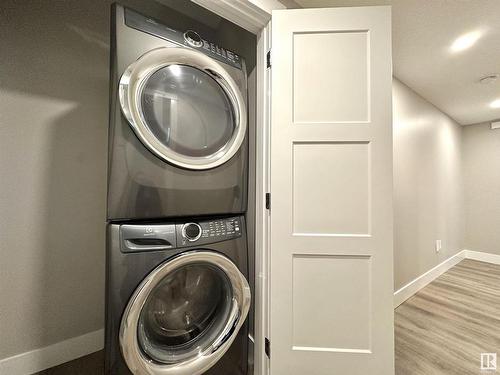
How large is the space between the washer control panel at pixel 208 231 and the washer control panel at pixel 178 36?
0.88 meters

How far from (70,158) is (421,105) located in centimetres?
368

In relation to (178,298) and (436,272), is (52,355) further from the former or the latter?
(436,272)

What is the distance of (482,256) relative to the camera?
345 cm

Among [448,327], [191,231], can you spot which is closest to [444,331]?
[448,327]

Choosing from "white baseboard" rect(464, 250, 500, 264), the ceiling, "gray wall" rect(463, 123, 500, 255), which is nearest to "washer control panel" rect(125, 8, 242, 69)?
the ceiling

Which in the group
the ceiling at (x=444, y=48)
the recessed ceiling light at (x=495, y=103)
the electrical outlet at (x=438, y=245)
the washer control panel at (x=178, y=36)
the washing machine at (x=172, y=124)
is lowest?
the electrical outlet at (x=438, y=245)

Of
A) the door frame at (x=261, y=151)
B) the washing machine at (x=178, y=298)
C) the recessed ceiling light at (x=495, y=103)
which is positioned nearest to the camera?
the washing machine at (x=178, y=298)

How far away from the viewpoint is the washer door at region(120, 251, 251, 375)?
2.83 ft

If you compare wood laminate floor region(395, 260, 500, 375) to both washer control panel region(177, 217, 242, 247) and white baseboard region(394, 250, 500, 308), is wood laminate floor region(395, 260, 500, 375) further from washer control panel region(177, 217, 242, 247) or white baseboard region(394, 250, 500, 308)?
washer control panel region(177, 217, 242, 247)

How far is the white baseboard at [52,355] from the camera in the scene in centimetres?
119

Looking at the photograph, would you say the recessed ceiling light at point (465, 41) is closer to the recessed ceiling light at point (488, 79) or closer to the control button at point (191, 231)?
the recessed ceiling light at point (488, 79)

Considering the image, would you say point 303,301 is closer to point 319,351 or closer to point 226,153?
point 319,351
